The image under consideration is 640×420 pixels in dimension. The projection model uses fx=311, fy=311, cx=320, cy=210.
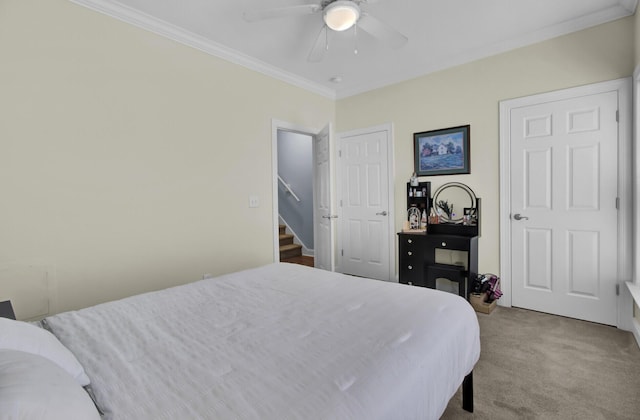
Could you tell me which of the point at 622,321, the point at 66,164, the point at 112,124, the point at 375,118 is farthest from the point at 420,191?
the point at 66,164

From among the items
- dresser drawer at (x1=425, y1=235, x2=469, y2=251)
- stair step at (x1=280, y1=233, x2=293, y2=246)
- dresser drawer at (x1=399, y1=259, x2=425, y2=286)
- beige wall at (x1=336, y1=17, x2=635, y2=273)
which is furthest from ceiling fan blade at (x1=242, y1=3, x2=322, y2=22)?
stair step at (x1=280, y1=233, x2=293, y2=246)

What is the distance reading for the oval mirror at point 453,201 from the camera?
11.0 ft

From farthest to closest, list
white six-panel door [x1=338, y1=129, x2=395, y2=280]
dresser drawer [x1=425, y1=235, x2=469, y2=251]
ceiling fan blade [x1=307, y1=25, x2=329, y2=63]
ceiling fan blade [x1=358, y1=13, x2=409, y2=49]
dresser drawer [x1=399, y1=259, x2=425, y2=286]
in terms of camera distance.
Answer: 1. white six-panel door [x1=338, y1=129, x2=395, y2=280]
2. dresser drawer [x1=399, y1=259, x2=425, y2=286]
3. dresser drawer [x1=425, y1=235, x2=469, y2=251]
4. ceiling fan blade [x1=307, y1=25, x2=329, y2=63]
5. ceiling fan blade [x1=358, y1=13, x2=409, y2=49]

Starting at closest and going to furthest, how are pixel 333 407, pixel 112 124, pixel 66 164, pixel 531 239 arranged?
pixel 333 407, pixel 66 164, pixel 112 124, pixel 531 239

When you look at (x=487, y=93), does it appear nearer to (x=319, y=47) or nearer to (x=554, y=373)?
(x=319, y=47)

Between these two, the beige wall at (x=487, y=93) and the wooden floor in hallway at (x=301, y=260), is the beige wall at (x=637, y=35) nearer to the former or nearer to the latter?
the beige wall at (x=487, y=93)

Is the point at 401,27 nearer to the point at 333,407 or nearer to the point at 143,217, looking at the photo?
the point at 143,217

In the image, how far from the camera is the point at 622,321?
2566 mm

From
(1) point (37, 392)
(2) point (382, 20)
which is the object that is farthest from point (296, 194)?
(1) point (37, 392)

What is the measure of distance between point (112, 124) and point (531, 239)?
149 inches

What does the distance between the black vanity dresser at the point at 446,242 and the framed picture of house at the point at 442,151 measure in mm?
206

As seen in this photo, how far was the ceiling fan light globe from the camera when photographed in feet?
6.75

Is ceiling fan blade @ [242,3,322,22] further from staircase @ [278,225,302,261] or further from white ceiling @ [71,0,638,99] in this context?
staircase @ [278,225,302,261]

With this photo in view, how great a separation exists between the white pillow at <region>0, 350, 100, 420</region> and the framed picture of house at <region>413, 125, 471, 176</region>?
348cm
